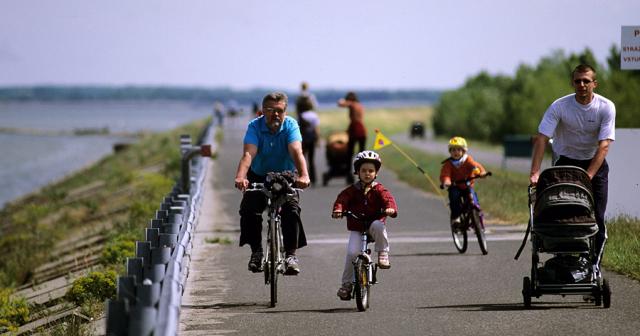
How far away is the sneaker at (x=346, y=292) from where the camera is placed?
37.3 feet

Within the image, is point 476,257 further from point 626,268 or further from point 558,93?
point 558,93

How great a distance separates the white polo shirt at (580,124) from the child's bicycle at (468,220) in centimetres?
390

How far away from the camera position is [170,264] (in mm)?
9617

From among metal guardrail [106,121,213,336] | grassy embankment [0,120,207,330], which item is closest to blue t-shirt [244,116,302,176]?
metal guardrail [106,121,213,336]

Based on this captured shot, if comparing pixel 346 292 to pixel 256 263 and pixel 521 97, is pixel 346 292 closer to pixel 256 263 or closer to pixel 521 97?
pixel 256 263

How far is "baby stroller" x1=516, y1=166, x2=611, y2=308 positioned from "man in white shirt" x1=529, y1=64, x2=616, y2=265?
0.79 ft

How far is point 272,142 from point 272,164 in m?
0.23

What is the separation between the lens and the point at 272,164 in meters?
12.0

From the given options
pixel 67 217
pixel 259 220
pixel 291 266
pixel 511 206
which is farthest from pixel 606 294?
pixel 67 217

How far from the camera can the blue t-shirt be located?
11.8 metres

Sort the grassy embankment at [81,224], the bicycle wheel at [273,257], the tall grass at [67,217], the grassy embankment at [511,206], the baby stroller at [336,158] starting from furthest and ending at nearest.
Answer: the baby stroller at [336,158] → the tall grass at [67,217] → the grassy embankment at [81,224] → the grassy embankment at [511,206] → the bicycle wheel at [273,257]

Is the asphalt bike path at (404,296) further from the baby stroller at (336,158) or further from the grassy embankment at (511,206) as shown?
the baby stroller at (336,158)

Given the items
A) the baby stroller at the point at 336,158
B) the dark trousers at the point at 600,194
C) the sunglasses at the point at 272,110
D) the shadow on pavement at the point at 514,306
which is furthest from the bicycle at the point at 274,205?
the baby stroller at the point at 336,158

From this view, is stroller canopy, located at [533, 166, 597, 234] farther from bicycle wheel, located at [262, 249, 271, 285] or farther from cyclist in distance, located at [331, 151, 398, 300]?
bicycle wheel, located at [262, 249, 271, 285]
